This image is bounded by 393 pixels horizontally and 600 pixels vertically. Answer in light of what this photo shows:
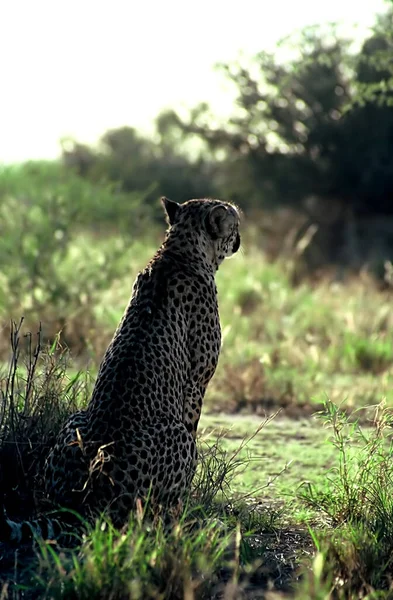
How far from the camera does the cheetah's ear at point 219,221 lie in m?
4.63

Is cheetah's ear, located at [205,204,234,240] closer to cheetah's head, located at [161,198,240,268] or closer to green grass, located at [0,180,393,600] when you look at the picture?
cheetah's head, located at [161,198,240,268]

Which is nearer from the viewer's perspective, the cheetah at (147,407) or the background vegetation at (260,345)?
the background vegetation at (260,345)

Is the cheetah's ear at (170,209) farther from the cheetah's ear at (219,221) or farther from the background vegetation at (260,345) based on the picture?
the background vegetation at (260,345)

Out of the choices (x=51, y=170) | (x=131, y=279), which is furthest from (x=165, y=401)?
(x=51, y=170)

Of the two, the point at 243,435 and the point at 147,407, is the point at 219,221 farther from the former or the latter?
the point at 243,435

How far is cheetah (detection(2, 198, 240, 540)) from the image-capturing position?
357 centimetres

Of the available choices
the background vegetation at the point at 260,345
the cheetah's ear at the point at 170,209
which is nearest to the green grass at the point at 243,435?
the background vegetation at the point at 260,345

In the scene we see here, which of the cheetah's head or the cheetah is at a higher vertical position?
the cheetah's head

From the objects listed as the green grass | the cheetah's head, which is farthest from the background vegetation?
the cheetah's head

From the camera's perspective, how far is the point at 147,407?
3.73 m

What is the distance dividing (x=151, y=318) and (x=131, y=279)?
21.4ft

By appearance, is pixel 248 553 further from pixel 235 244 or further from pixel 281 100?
pixel 281 100

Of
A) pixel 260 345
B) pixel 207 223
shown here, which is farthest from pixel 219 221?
pixel 260 345

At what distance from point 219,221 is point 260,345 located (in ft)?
15.1
